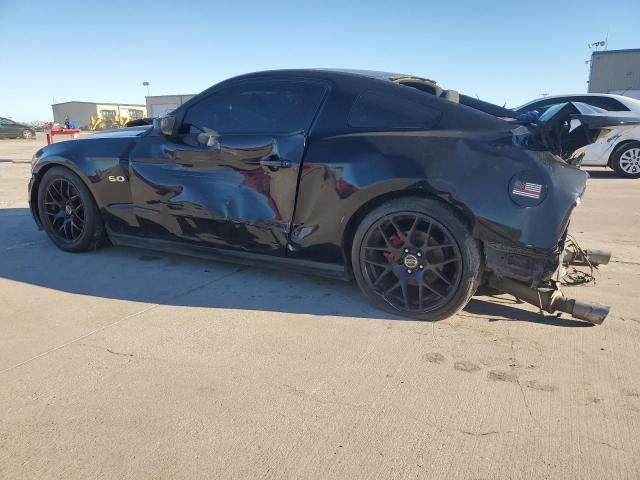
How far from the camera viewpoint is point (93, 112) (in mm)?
55219

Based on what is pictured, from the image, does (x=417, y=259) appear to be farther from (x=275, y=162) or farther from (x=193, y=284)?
(x=193, y=284)

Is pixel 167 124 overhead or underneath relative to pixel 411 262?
overhead

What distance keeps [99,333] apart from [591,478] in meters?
2.64

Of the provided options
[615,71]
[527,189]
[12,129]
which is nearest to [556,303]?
[527,189]

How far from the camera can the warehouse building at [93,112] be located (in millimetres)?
51531

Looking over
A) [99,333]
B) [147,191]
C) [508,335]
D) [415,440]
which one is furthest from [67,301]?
[508,335]

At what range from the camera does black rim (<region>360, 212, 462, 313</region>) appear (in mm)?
2986

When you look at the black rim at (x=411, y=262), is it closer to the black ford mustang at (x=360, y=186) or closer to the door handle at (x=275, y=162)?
the black ford mustang at (x=360, y=186)

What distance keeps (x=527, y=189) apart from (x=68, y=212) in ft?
13.0

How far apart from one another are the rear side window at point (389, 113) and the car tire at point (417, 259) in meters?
0.49

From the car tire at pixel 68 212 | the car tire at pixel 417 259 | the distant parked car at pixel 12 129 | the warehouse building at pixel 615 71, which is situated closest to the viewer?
the car tire at pixel 417 259

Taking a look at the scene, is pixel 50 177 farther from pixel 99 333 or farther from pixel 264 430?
pixel 264 430

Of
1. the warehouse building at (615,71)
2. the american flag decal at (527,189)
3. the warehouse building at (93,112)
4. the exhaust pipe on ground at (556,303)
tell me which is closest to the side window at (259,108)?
the american flag decal at (527,189)

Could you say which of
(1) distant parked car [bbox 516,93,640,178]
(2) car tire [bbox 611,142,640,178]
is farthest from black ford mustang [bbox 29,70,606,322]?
(2) car tire [bbox 611,142,640,178]
